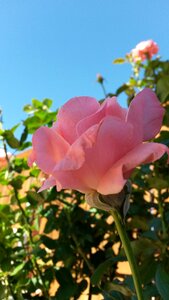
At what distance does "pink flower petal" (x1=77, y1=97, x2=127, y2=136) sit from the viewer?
0.28 m

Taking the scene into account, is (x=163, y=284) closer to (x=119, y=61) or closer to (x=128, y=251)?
(x=128, y=251)

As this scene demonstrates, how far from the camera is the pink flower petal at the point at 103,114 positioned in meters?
0.28

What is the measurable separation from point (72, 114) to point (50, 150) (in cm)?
3

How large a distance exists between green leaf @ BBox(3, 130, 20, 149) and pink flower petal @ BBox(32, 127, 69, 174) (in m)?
0.57

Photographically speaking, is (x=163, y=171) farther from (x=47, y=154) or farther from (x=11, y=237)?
(x=47, y=154)

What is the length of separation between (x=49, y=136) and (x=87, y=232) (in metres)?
0.71

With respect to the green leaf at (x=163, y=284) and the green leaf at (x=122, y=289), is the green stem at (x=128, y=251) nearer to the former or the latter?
the green leaf at (x=163, y=284)

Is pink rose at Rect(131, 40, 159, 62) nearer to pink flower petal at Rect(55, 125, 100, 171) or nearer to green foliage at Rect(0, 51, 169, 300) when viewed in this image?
green foliage at Rect(0, 51, 169, 300)

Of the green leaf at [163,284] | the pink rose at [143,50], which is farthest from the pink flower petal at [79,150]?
the pink rose at [143,50]

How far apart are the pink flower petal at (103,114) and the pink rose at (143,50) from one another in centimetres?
129

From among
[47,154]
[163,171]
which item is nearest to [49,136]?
[47,154]

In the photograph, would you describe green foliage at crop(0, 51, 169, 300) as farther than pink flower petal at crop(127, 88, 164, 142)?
Yes

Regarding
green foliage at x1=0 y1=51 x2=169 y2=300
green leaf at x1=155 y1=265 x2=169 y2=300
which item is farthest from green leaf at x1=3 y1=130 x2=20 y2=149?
green leaf at x1=155 y1=265 x2=169 y2=300

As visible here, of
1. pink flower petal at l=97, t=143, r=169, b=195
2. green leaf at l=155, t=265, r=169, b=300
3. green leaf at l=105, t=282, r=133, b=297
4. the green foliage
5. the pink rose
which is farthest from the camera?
the pink rose
